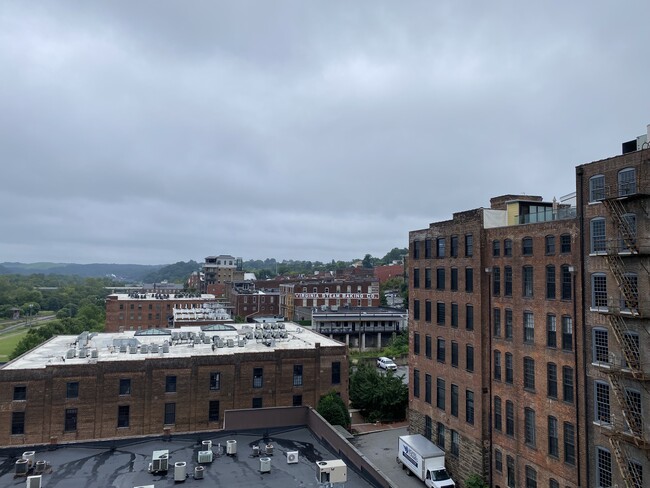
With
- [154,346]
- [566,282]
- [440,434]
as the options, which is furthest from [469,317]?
[154,346]

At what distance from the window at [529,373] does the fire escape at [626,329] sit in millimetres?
6041

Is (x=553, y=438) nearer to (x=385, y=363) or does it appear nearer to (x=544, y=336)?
(x=544, y=336)

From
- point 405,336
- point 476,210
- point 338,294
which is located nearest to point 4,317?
point 338,294

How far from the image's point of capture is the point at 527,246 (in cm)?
3241

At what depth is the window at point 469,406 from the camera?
36.5 m

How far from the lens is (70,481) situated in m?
27.5

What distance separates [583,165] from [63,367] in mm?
40298

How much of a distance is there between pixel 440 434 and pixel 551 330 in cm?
1567

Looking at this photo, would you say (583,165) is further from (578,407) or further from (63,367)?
(63,367)

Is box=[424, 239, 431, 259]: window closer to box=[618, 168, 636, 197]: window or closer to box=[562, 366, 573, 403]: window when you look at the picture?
box=[562, 366, 573, 403]: window

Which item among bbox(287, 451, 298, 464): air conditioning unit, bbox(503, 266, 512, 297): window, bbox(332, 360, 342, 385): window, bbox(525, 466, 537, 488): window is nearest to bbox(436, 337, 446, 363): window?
bbox(503, 266, 512, 297): window

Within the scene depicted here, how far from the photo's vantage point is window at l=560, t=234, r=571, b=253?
94.8 feet

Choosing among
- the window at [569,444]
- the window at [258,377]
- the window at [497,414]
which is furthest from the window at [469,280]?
the window at [258,377]

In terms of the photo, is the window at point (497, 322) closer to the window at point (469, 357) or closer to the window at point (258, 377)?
the window at point (469, 357)
